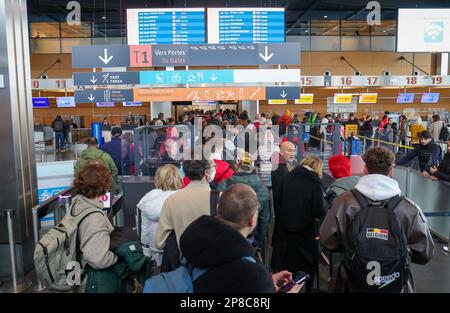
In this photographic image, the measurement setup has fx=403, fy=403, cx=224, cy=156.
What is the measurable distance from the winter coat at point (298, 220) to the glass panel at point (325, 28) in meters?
21.1

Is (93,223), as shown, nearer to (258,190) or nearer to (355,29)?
(258,190)

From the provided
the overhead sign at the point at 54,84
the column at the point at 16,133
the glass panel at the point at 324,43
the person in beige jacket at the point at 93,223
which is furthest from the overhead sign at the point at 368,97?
the person in beige jacket at the point at 93,223

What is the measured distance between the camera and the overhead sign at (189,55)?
249 inches

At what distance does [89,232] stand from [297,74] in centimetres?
497

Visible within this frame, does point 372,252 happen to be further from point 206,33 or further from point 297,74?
point 206,33

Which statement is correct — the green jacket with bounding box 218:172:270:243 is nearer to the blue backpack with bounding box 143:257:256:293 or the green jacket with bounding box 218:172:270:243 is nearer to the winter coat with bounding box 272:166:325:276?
the winter coat with bounding box 272:166:325:276

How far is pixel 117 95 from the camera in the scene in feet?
28.0

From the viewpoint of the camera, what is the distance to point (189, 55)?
21.1 ft

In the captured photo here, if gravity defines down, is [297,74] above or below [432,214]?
Result: above

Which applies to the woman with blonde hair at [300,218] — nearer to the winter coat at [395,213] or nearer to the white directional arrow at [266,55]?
the winter coat at [395,213]

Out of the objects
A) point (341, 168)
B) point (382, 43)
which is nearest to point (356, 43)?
point (382, 43)

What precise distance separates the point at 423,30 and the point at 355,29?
1518 centimetres
